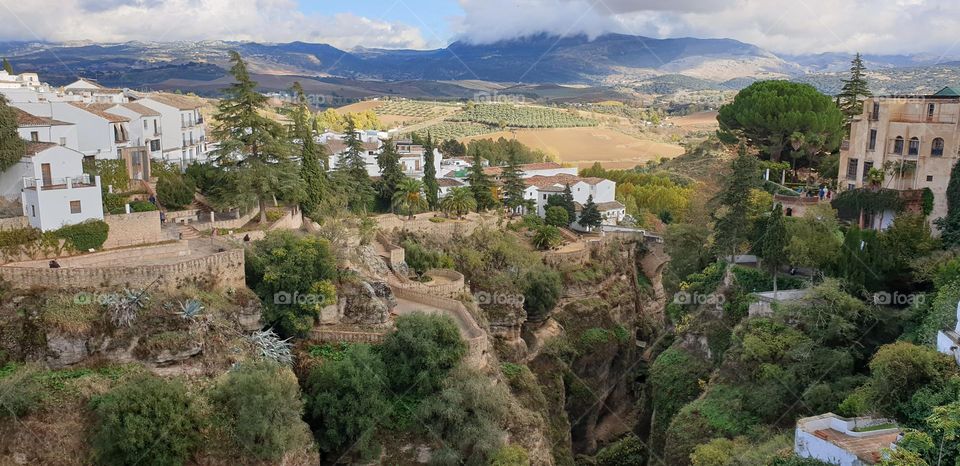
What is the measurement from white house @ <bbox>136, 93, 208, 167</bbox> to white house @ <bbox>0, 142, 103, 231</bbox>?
12426mm

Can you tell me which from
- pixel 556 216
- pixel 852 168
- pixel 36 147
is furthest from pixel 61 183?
pixel 852 168

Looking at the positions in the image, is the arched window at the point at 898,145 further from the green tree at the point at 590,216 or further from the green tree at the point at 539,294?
the green tree at the point at 590,216

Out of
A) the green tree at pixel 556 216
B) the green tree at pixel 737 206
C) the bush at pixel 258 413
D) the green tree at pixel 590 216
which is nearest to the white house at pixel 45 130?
the bush at pixel 258 413

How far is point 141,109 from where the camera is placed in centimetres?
4150

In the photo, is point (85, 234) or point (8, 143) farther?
point (8, 143)

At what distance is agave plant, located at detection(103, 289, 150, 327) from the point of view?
916 inches

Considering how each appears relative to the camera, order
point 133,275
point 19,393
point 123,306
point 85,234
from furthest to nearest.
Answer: point 85,234
point 133,275
point 123,306
point 19,393

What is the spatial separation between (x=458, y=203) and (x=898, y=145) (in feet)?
74.5

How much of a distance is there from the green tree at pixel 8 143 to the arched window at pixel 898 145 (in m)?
35.7

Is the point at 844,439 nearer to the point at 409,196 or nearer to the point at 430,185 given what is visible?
the point at 409,196

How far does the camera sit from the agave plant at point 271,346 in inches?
997

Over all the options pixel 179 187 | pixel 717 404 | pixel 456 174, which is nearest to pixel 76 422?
pixel 179 187

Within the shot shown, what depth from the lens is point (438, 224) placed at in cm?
4294

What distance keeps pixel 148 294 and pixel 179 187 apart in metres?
11.3
